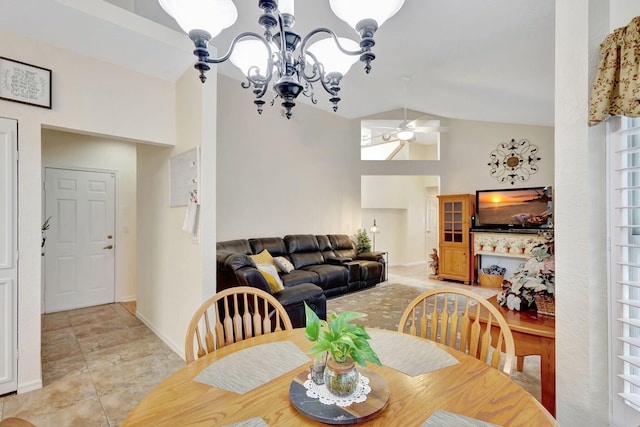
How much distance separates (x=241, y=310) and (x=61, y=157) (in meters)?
3.55

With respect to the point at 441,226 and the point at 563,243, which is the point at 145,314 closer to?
the point at 563,243

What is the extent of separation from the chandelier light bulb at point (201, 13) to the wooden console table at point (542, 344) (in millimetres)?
2238

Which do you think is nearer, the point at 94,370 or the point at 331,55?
the point at 331,55

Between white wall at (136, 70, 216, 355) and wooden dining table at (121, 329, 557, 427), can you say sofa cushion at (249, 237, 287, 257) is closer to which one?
white wall at (136, 70, 216, 355)

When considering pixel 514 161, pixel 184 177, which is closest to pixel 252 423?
pixel 184 177

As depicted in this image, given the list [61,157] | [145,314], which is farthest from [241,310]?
[61,157]

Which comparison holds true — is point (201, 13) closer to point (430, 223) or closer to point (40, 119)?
point (40, 119)

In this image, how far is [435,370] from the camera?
1206 mm

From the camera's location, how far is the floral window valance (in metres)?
1.17

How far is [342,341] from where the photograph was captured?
3.08 ft

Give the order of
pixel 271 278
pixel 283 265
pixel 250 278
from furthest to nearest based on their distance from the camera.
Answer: pixel 283 265 → pixel 271 278 → pixel 250 278

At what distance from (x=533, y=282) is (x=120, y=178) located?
5323 mm

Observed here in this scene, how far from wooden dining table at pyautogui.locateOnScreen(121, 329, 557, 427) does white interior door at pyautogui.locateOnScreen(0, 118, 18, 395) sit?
199 cm

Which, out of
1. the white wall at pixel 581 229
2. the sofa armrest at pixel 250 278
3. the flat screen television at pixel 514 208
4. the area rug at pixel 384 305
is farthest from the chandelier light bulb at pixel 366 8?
the flat screen television at pixel 514 208
